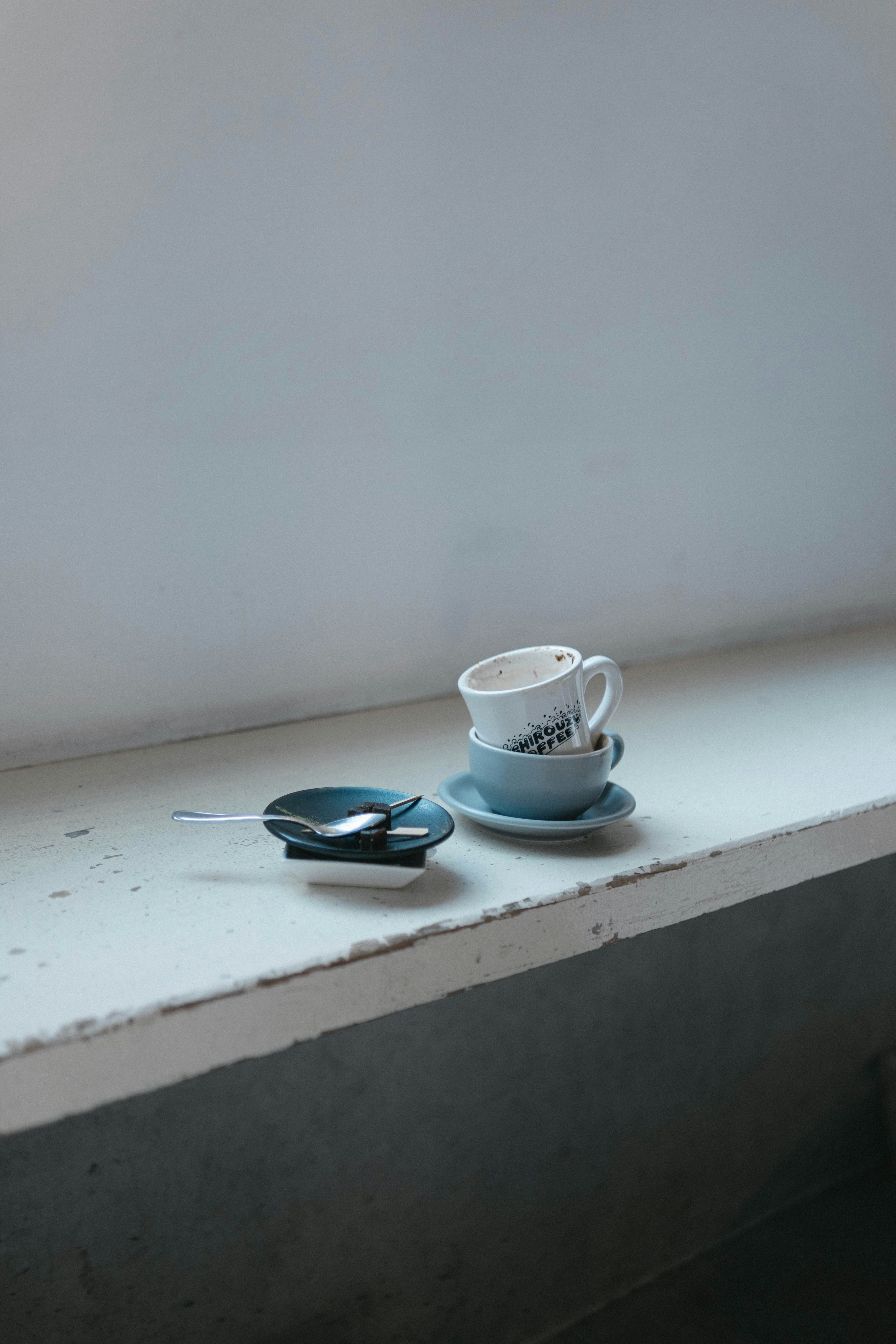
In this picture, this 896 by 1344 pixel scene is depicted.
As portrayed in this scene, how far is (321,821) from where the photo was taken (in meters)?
0.63

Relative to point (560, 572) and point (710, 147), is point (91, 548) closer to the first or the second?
point (560, 572)

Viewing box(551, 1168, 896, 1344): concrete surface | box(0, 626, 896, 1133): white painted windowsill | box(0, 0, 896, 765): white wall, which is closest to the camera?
box(0, 626, 896, 1133): white painted windowsill

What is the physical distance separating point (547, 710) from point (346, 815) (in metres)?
0.16

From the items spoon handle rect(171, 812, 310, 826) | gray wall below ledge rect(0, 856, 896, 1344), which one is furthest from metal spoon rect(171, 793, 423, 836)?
gray wall below ledge rect(0, 856, 896, 1344)

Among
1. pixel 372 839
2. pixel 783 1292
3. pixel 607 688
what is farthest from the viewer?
pixel 783 1292

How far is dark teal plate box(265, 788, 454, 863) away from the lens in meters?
0.59

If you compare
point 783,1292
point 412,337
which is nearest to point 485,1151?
point 783,1292

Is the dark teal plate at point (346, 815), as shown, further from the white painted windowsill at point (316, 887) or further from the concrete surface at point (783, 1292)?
the concrete surface at point (783, 1292)

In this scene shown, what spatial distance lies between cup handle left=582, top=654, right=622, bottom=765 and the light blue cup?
0.06ft

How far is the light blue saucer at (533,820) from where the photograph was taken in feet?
2.12

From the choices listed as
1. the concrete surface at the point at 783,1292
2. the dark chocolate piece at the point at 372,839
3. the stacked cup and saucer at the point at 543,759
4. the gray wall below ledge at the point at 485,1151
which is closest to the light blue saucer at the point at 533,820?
the stacked cup and saucer at the point at 543,759

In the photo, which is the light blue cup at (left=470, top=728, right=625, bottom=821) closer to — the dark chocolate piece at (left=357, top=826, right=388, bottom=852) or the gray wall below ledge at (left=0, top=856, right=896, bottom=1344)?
the dark chocolate piece at (left=357, top=826, right=388, bottom=852)

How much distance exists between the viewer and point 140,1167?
94cm

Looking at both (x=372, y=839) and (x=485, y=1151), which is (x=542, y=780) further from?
(x=485, y=1151)
